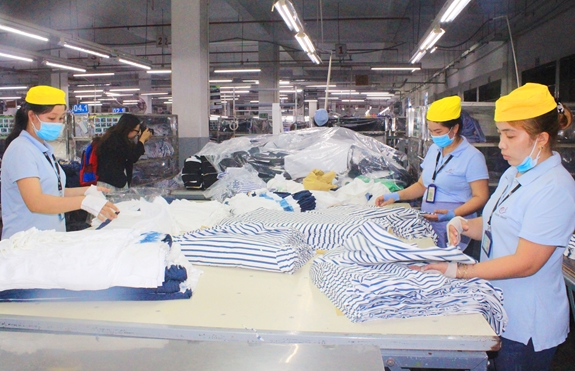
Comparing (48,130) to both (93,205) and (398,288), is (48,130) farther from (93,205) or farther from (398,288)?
(398,288)

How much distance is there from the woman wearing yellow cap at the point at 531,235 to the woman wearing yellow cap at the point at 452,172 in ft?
3.77

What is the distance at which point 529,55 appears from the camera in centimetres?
1159

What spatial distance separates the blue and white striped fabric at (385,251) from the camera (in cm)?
163

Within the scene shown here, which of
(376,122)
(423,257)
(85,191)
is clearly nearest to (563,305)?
(423,257)

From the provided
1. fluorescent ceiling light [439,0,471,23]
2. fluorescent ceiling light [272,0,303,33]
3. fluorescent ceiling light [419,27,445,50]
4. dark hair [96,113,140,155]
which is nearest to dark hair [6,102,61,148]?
dark hair [96,113,140,155]

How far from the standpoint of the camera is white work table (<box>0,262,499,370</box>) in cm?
141

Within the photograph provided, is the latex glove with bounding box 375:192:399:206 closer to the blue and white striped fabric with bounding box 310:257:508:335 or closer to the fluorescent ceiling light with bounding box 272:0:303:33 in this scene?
the blue and white striped fabric with bounding box 310:257:508:335

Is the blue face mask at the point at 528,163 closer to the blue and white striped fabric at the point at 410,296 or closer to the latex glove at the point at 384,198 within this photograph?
the blue and white striped fabric at the point at 410,296

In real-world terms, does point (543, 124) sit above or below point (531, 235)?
above

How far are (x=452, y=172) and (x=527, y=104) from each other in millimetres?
1419

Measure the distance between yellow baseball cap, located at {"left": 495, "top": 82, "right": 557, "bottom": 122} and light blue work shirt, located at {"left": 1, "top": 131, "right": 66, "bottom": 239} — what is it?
7.21 feet

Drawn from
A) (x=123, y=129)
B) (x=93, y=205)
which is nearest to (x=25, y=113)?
(x=93, y=205)

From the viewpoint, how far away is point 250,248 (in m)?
2.02

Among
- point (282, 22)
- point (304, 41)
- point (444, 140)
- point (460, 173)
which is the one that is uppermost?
point (282, 22)
